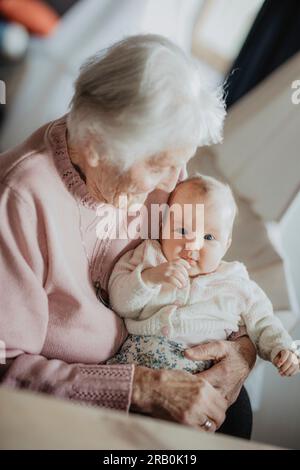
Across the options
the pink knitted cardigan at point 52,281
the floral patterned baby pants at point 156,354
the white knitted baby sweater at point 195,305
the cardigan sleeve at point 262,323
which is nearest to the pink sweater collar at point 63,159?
the pink knitted cardigan at point 52,281

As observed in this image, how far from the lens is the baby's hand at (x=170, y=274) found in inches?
32.1

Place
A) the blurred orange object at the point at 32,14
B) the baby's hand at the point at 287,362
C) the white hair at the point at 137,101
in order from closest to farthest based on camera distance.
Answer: the white hair at the point at 137,101 < the baby's hand at the point at 287,362 < the blurred orange object at the point at 32,14

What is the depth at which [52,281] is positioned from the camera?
83 centimetres

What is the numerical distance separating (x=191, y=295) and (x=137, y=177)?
0.25m

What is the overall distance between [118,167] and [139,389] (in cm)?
38

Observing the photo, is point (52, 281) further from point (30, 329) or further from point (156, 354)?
point (156, 354)

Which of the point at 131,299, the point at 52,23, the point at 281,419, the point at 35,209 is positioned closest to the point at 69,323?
the point at 131,299

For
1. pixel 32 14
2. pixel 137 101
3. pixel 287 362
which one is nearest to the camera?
pixel 137 101

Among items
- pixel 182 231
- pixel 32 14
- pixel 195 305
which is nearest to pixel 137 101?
pixel 182 231

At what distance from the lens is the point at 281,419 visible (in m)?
0.95

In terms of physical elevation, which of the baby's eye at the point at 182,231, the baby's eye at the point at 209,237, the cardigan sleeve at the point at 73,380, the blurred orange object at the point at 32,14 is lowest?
the cardigan sleeve at the point at 73,380

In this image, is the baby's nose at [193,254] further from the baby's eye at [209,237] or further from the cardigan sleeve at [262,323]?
the cardigan sleeve at [262,323]

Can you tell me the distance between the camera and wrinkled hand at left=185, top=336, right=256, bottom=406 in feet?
2.98
